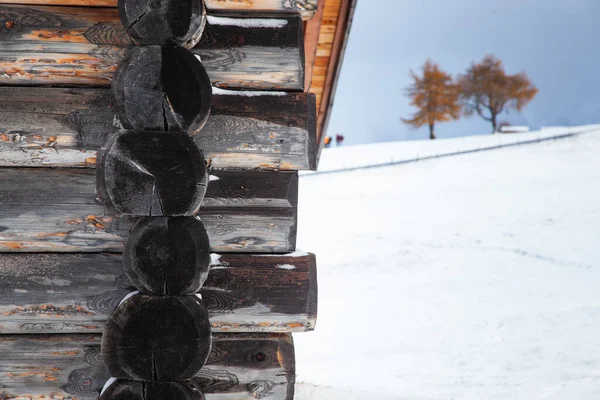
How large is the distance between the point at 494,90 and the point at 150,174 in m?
58.1

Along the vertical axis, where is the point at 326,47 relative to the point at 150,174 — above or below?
above

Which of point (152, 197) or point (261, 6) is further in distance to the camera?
point (261, 6)

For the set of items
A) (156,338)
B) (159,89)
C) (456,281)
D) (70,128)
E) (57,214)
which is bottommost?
(456,281)

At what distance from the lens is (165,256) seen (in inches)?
105

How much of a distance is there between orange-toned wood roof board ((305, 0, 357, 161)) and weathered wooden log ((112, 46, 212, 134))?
1473mm

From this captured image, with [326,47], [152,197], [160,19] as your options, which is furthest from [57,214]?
[326,47]

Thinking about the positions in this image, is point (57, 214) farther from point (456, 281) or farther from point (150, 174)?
point (456, 281)

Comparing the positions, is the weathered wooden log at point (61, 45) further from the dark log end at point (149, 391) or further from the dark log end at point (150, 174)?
the dark log end at point (149, 391)

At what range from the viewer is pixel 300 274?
10.3 ft

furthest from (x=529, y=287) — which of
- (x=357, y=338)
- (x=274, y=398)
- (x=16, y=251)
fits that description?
(x=16, y=251)

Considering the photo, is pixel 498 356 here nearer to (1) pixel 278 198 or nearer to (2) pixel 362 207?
(1) pixel 278 198

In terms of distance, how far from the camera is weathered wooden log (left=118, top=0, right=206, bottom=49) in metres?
2.62

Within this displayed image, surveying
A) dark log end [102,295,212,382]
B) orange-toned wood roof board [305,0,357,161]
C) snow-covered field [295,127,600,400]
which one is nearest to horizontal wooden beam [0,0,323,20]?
orange-toned wood roof board [305,0,357,161]

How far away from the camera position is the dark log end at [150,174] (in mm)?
2645
